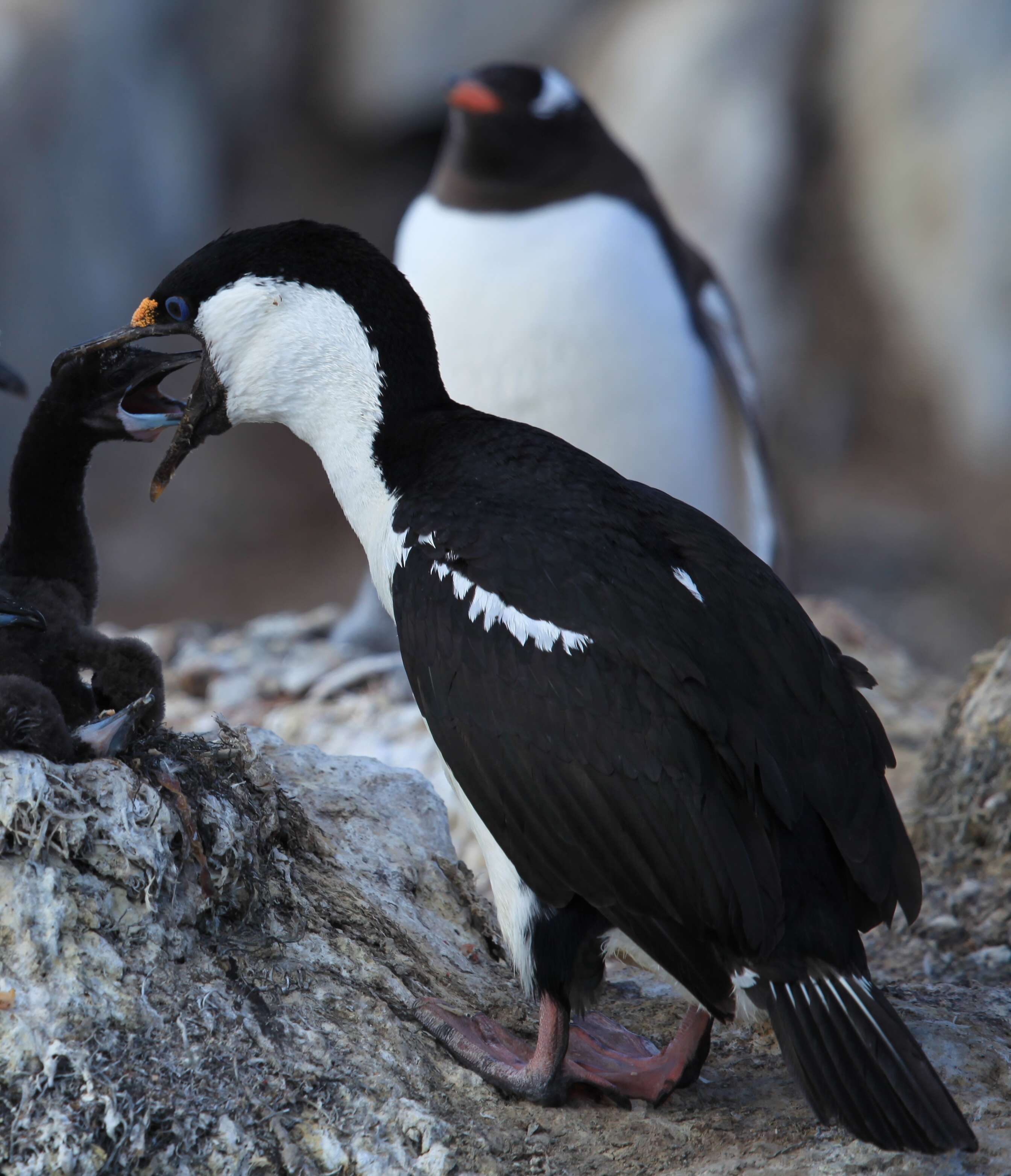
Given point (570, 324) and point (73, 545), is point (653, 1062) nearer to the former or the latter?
point (73, 545)

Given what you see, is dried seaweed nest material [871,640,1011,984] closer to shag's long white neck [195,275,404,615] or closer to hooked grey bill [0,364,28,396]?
shag's long white neck [195,275,404,615]

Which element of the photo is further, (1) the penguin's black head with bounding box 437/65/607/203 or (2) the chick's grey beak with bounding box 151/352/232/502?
(1) the penguin's black head with bounding box 437/65/607/203

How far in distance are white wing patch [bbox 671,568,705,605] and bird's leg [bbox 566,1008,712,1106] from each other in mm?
691

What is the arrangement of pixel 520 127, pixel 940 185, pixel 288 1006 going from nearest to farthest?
pixel 288 1006 → pixel 520 127 → pixel 940 185

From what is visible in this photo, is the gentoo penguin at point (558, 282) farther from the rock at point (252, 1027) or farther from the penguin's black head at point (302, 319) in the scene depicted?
the rock at point (252, 1027)

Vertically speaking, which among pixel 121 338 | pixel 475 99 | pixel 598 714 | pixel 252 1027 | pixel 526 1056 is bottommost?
pixel 526 1056

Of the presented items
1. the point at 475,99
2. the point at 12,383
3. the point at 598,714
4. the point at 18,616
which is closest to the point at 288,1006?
the point at 598,714

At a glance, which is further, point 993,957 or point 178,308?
point 993,957

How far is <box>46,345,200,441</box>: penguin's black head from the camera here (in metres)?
2.75

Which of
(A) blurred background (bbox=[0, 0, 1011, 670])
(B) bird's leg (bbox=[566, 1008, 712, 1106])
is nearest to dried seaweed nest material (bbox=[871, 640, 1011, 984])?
(B) bird's leg (bbox=[566, 1008, 712, 1106])

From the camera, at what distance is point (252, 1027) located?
2.13m

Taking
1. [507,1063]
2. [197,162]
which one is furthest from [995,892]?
[197,162]

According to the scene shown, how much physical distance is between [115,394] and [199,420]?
0.26m

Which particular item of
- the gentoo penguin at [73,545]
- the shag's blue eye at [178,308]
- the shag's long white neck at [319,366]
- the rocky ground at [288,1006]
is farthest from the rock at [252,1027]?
the shag's blue eye at [178,308]
